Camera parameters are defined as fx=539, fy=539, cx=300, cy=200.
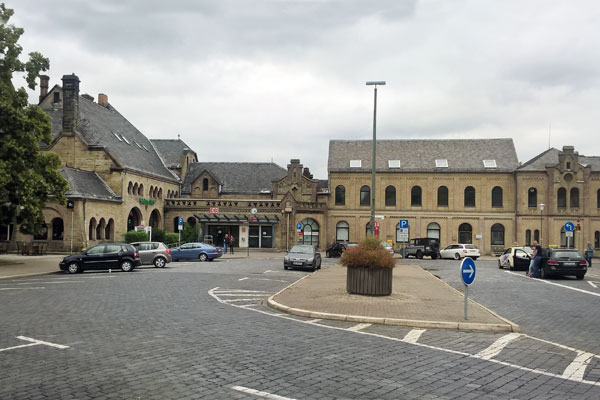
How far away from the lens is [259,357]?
803 centimetres

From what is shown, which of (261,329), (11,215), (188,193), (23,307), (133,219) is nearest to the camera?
(261,329)

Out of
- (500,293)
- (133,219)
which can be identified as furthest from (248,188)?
(500,293)

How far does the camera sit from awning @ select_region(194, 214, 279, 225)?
53844 millimetres

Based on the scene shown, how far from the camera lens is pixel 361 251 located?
15.7 meters

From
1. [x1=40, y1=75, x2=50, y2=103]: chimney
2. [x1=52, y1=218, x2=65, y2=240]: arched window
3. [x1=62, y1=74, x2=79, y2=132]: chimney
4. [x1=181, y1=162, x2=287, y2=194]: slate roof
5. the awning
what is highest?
[x1=40, y1=75, x2=50, y2=103]: chimney

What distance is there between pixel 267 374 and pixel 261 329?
11.4ft

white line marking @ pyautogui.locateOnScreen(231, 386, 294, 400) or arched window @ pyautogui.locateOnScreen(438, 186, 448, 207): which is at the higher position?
arched window @ pyautogui.locateOnScreen(438, 186, 448, 207)

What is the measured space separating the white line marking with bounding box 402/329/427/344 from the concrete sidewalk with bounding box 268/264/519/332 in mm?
528

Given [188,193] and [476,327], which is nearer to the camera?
[476,327]

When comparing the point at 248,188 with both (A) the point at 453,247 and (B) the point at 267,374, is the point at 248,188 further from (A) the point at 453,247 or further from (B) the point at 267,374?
(B) the point at 267,374

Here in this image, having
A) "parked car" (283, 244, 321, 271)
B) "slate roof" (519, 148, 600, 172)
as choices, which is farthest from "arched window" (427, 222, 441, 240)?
"parked car" (283, 244, 321, 271)

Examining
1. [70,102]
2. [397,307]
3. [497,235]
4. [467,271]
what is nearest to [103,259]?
[397,307]

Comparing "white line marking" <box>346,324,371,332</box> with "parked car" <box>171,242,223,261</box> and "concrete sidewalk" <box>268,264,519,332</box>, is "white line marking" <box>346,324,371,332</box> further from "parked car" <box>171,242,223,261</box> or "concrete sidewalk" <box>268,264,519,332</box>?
"parked car" <box>171,242,223,261</box>

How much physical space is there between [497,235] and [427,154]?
11.3 meters
